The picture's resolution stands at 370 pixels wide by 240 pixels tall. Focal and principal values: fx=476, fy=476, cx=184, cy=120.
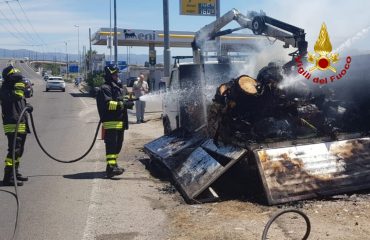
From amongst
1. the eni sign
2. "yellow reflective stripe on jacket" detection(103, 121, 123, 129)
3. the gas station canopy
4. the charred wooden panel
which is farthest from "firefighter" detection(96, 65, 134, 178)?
the gas station canopy

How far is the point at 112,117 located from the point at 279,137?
2.88 m

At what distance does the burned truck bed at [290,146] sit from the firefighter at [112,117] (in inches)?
32.2

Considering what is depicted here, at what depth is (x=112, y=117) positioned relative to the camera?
7.98 metres

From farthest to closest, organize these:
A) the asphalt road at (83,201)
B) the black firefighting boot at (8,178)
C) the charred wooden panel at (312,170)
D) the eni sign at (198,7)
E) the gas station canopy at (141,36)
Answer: the gas station canopy at (141,36), the eni sign at (198,7), the black firefighting boot at (8,178), the charred wooden panel at (312,170), the asphalt road at (83,201)

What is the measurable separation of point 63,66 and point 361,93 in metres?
126

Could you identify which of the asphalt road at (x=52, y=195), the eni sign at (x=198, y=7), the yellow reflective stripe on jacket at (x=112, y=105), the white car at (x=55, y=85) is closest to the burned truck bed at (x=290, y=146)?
the yellow reflective stripe on jacket at (x=112, y=105)

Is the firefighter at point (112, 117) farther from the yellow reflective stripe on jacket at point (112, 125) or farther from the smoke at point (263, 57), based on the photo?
the smoke at point (263, 57)

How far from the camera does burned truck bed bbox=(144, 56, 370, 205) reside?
6.02 metres

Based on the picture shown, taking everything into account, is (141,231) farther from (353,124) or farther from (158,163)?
(353,124)

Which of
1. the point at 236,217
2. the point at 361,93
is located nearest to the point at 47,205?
the point at 236,217

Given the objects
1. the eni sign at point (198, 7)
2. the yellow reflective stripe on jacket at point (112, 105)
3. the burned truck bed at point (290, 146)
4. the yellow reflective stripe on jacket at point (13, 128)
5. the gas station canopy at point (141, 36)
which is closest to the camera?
the burned truck bed at point (290, 146)

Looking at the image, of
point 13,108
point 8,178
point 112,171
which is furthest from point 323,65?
point 8,178

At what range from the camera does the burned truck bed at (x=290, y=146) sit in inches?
237

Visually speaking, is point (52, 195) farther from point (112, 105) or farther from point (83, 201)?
point (112, 105)
